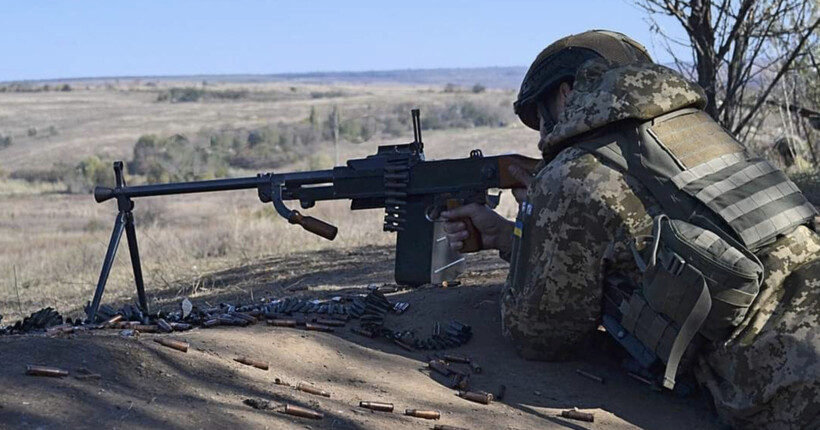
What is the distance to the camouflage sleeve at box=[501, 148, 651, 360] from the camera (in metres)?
4.47

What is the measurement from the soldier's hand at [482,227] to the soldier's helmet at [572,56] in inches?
26.2

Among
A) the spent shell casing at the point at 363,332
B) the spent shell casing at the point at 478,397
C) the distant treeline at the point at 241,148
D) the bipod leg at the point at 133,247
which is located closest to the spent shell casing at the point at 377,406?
the spent shell casing at the point at 478,397

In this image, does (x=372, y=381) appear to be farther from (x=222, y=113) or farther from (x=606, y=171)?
(x=222, y=113)

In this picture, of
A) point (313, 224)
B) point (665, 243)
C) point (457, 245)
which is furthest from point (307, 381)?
point (313, 224)

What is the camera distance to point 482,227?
217 inches

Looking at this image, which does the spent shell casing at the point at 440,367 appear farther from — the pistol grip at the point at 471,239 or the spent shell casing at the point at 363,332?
the pistol grip at the point at 471,239

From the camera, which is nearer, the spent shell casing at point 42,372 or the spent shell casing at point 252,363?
the spent shell casing at point 42,372

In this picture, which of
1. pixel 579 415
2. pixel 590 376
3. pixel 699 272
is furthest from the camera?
pixel 590 376

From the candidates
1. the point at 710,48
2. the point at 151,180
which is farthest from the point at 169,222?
the point at 710,48

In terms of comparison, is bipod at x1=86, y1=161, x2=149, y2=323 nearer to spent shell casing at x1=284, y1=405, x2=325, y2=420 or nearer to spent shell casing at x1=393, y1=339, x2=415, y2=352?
spent shell casing at x1=393, y1=339, x2=415, y2=352

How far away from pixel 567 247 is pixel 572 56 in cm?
101

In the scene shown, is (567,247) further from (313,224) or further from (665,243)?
(313,224)

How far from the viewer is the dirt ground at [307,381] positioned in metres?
3.68

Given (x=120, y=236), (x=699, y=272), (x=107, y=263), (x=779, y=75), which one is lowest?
(x=107, y=263)
